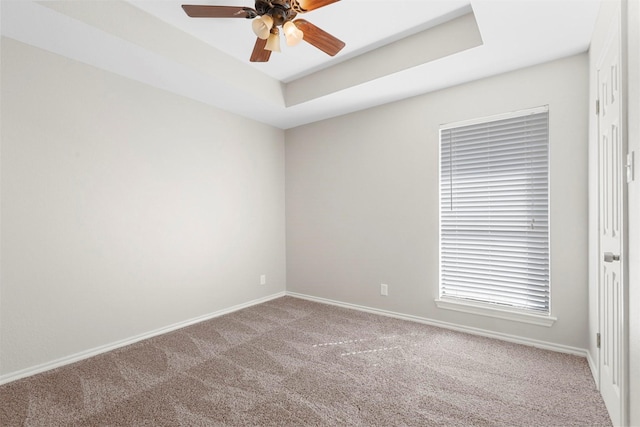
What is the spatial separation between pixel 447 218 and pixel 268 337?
2096 millimetres

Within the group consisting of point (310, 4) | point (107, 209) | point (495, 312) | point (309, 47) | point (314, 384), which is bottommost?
point (314, 384)

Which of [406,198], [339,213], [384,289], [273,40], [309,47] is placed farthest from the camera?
[339,213]

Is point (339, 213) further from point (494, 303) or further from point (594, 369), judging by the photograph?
point (594, 369)

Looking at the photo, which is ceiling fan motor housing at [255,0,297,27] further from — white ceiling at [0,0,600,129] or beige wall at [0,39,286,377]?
beige wall at [0,39,286,377]

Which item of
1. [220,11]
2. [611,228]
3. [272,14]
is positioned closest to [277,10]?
[272,14]

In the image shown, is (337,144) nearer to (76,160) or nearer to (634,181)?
(76,160)

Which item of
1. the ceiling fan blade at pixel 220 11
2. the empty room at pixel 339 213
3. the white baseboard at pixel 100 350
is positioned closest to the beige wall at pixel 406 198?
the empty room at pixel 339 213

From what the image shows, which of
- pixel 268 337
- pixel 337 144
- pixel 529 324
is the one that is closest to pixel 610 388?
pixel 529 324

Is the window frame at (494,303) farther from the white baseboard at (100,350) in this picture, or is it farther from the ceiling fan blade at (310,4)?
the white baseboard at (100,350)

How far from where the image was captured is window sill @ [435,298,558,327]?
2.61 m

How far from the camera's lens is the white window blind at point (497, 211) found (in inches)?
105

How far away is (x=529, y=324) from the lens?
2.67m

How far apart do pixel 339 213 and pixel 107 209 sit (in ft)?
7.85

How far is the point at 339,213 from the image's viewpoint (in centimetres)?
389
